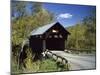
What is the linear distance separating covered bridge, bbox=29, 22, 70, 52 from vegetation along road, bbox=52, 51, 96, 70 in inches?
4.0

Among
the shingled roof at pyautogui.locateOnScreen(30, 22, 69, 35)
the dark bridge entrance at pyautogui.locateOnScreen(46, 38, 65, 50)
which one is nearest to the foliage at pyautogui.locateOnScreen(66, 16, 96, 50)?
the dark bridge entrance at pyautogui.locateOnScreen(46, 38, 65, 50)

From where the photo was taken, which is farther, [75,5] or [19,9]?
[75,5]

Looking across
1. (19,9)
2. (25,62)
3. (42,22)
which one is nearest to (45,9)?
(42,22)

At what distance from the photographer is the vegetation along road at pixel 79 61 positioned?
2.59 metres

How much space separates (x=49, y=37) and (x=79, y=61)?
50cm

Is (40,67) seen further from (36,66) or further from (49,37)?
(49,37)

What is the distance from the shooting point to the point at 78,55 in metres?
2.66

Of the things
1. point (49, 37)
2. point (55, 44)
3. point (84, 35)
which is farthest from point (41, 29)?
point (84, 35)

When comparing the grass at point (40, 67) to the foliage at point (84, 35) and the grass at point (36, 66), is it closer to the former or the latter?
the grass at point (36, 66)

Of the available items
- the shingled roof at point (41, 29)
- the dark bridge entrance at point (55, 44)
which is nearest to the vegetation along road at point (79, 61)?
the dark bridge entrance at point (55, 44)

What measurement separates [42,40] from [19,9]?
0.44 metres

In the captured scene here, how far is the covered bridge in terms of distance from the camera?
245 centimetres

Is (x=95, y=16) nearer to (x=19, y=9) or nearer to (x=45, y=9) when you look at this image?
(x=45, y=9)

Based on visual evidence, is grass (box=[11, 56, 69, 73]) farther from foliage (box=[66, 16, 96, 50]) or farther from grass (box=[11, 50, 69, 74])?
foliage (box=[66, 16, 96, 50])
